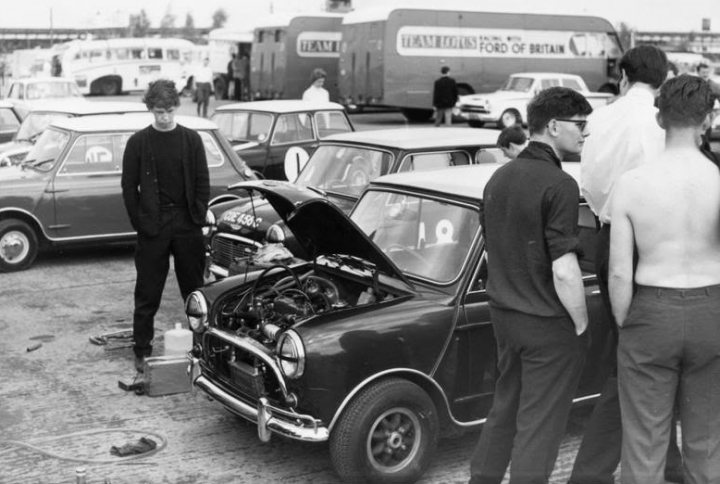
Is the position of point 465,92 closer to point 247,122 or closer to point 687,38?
point 247,122

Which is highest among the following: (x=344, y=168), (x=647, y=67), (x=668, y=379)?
(x=647, y=67)

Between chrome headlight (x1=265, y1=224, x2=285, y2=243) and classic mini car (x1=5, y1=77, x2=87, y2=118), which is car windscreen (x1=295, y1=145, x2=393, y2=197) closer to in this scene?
chrome headlight (x1=265, y1=224, x2=285, y2=243)

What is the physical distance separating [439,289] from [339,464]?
3.51 feet

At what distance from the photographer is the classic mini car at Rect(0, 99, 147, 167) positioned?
13328mm

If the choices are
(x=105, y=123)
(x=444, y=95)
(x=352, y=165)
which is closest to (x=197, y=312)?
(x=352, y=165)

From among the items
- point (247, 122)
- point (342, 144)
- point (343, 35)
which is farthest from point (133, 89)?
point (342, 144)

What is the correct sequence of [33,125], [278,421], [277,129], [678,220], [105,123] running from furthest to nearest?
[33,125]
[277,129]
[105,123]
[278,421]
[678,220]

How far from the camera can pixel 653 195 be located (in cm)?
387

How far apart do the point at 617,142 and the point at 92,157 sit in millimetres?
7516

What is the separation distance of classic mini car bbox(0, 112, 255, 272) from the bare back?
24.6 ft

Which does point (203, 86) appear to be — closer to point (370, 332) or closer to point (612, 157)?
point (370, 332)

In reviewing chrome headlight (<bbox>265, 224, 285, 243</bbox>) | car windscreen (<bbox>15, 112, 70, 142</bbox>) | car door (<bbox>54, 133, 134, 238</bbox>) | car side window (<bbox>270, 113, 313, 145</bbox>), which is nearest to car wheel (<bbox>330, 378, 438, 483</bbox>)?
chrome headlight (<bbox>265, 224, 285, 243</bbox>)

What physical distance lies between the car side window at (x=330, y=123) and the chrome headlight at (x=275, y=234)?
5.70m

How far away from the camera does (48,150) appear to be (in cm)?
1128
